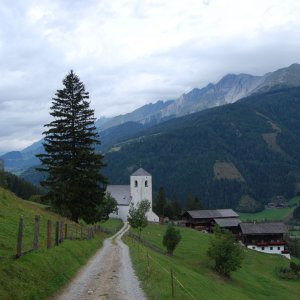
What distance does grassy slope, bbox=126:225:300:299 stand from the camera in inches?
1003

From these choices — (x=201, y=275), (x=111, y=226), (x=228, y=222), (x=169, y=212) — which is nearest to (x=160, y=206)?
(x=169, y=212)

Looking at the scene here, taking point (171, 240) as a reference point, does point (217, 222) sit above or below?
above

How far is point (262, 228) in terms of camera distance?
380ft

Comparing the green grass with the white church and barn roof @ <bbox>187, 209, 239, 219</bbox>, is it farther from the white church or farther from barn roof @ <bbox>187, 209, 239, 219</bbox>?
barn roof @ <bbox>187, 209, 239, 219</bbox>

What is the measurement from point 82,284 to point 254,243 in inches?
3997

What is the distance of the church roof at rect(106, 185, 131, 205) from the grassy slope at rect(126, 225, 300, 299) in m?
32.1

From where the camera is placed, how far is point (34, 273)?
60.8 feet

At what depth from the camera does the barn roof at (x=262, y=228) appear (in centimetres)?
11462

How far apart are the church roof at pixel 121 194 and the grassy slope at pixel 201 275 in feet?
105

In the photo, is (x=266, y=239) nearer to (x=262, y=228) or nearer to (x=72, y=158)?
(x=262, y=228)

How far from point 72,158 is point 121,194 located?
298 ft

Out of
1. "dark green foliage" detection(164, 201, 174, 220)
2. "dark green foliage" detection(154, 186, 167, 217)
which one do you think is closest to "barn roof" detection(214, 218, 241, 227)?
"dark green foliage" detection(164, 201, 174, 220)

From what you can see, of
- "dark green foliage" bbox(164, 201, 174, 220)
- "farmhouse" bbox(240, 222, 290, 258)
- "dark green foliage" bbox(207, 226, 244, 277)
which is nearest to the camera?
"dark green foliage" bbox(207, 226, 244, 277)

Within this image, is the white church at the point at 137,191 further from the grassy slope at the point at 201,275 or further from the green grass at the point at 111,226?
the grassy slope at the point at 201,275
